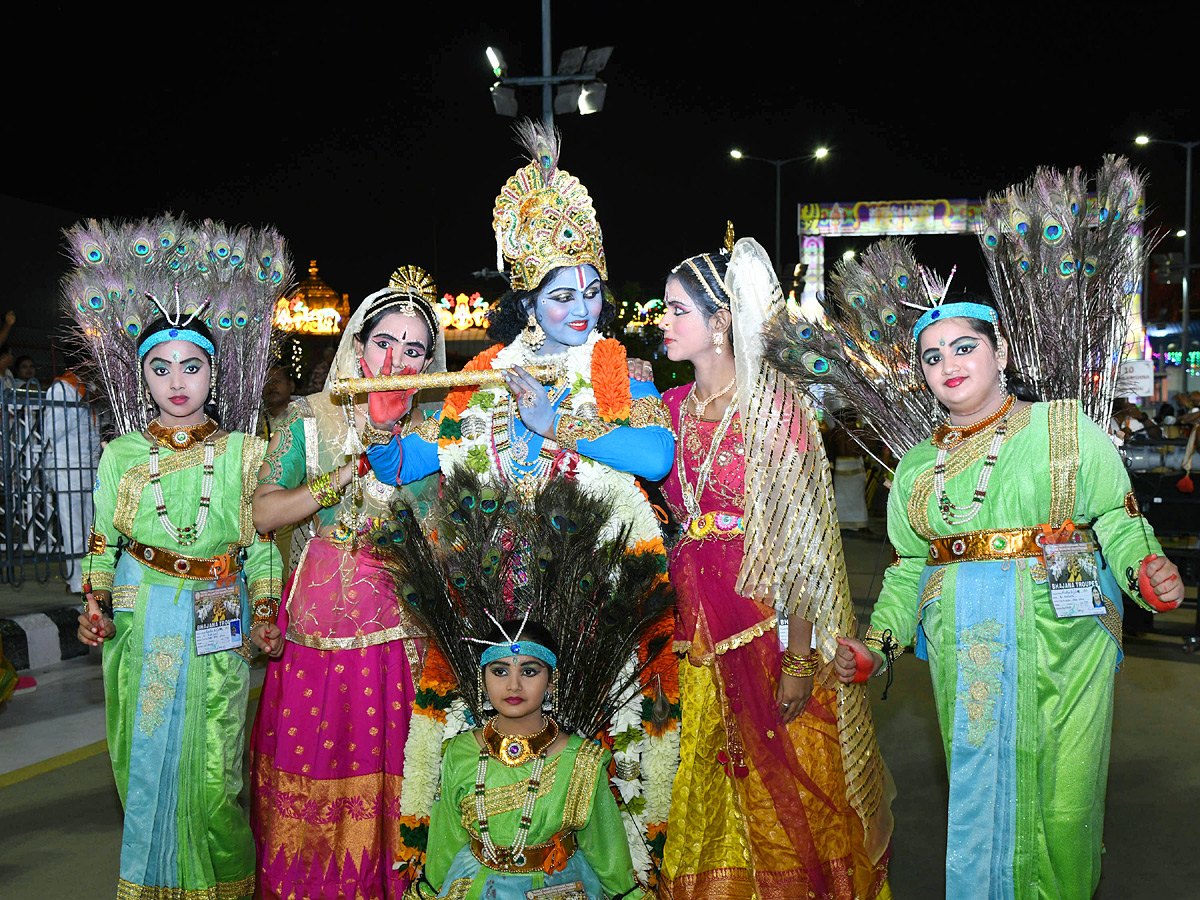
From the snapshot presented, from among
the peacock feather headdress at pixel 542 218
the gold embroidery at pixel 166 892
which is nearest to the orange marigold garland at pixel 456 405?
the peacock feather headdress at pixel 542 218

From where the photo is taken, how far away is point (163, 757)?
11.0ft

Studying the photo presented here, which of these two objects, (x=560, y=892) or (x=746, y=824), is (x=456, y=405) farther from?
(x=746, y=824)

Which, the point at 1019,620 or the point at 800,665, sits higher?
the point at 1019,620

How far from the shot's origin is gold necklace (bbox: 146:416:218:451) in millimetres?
3426

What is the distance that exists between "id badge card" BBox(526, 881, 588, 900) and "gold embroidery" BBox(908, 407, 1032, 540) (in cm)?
131

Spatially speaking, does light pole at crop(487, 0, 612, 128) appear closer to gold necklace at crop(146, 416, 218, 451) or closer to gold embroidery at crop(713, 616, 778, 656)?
gold necklace at crop(146, 416, 218, 451)

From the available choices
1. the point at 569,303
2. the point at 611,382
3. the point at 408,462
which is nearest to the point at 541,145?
the point at 569,303

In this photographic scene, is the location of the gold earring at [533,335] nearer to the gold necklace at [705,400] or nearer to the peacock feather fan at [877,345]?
the gold necklace at [705,400]

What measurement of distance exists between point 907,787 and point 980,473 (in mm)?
2524

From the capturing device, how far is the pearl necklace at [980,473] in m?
2.86

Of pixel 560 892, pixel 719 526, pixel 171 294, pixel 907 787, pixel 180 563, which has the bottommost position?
pixel 907 787

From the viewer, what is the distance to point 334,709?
338 centimetres

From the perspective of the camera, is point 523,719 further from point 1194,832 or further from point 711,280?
point 1194,832

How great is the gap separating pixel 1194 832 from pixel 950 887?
2.03m
